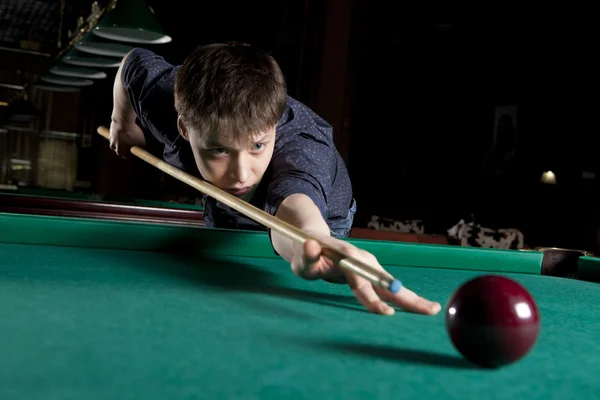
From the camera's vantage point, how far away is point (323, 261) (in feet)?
4.54

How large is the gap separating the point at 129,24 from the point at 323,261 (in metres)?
3.24

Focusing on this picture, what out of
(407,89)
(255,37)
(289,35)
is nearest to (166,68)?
(289,35)

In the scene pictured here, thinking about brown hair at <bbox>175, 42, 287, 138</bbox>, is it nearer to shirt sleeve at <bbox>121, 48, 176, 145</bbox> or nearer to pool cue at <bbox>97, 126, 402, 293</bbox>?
pool cue at <bbox>97, 126, 402, 293</bbox>

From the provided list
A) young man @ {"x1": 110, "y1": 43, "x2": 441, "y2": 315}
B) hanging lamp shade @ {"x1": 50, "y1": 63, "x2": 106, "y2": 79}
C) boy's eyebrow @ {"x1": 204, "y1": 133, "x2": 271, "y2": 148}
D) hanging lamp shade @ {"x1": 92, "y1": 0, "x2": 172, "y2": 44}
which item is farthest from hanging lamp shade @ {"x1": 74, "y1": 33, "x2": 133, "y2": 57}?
boy's eyebrow @ {"x1": 204, "y1": 133, "x2": 271, "y2": 148}

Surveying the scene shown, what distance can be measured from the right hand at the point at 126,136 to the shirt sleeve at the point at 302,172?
2.97ft

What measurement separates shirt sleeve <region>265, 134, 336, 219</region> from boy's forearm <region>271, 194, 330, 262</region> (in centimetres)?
4

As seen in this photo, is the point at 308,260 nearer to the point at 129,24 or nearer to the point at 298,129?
the point at 298,129

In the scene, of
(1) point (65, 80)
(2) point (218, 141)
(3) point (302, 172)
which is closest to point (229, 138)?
(2) point (218, 141)

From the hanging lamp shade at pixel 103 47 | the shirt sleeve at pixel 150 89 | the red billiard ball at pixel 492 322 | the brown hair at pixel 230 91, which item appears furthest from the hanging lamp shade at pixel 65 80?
the red billiard ball at pixel 492 322

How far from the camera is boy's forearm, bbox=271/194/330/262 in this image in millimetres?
1594

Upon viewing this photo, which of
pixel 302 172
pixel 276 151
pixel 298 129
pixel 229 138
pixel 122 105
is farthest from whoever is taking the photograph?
pixel 122 105

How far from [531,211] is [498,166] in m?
0.97

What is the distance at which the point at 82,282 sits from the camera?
1353 mm

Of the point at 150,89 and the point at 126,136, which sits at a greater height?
the point at 150,89
